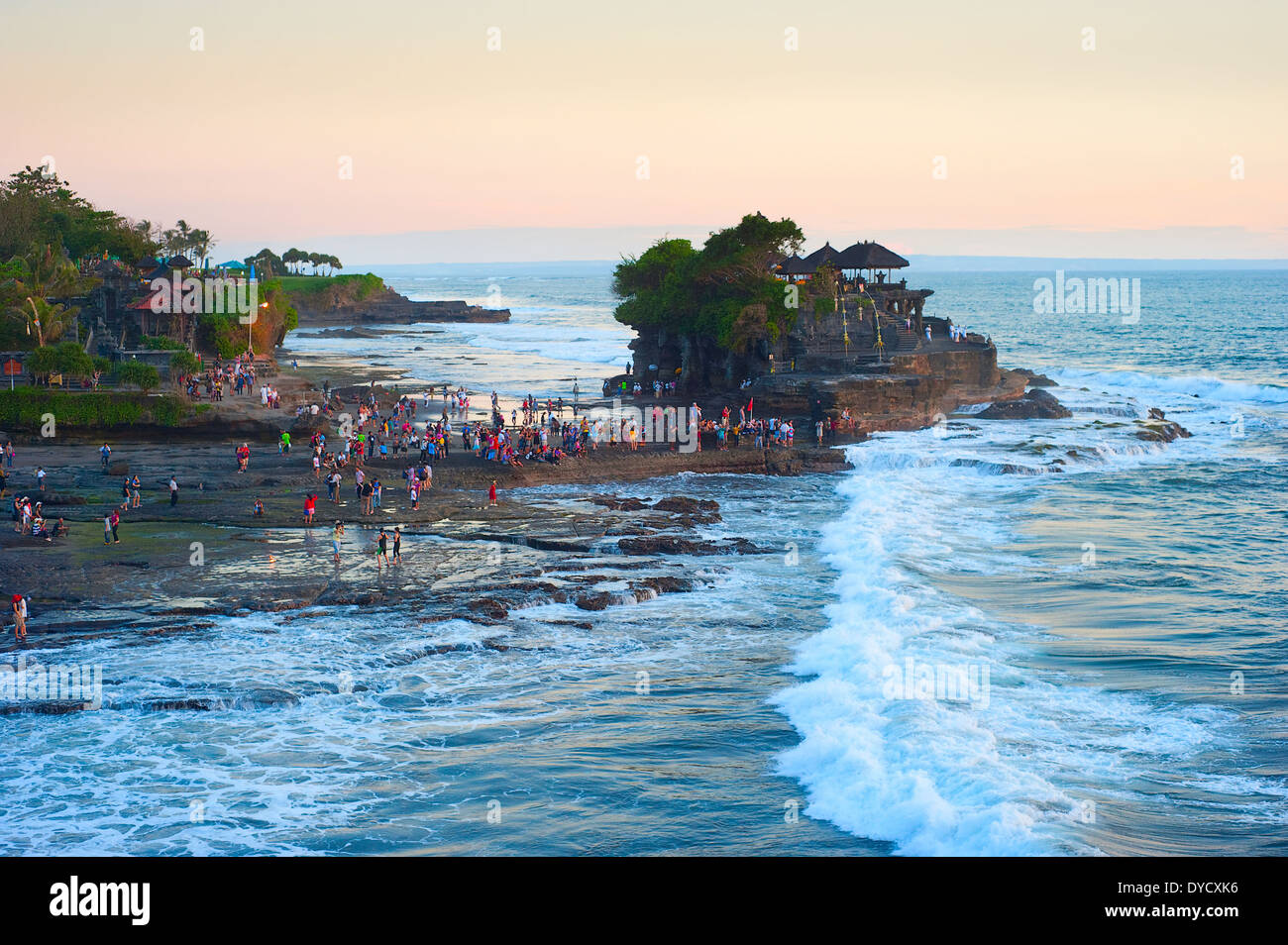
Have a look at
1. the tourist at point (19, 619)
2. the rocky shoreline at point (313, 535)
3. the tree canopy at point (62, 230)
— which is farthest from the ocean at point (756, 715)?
the tree canopy at point (62, 230)

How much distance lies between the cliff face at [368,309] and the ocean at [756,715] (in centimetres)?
11190

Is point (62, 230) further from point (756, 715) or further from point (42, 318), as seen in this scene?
point (756, 715)

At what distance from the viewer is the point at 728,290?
5803cm

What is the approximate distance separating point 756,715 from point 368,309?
5253 inches

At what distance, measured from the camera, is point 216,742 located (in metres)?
18.1

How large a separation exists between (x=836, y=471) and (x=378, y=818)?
31124 mm

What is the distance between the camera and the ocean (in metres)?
15.2

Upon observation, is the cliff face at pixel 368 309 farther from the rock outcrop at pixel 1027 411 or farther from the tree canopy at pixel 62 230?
the rock outcrop at pixel 1027 411

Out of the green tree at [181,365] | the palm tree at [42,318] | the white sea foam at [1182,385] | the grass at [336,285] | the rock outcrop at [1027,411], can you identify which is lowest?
the rock outcrop at [1027,411]

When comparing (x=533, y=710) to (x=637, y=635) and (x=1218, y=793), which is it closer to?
(x=637, y=635)

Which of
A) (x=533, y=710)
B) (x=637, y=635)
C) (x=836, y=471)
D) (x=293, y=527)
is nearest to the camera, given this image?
(x=533, y=710)

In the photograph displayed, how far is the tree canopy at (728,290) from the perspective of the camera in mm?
55281

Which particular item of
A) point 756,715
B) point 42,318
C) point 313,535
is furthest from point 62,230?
point 756,715
